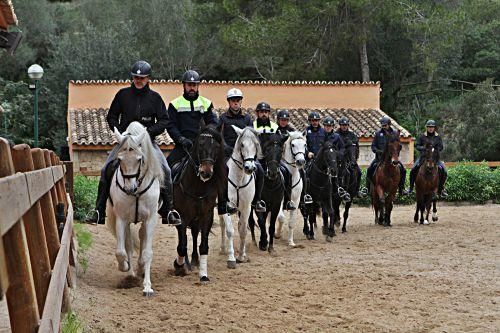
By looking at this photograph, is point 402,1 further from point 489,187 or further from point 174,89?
point 489,187

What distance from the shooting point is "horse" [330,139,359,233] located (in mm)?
17422

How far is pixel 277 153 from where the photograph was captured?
13234 mm

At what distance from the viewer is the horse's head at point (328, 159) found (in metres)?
16.0

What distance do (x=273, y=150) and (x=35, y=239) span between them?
897cm

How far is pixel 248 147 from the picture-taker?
37.4ft

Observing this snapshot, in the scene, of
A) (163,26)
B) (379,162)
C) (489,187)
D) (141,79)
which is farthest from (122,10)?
(141,79)

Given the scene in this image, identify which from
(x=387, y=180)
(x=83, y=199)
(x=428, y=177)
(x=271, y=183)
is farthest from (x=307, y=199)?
(x=83, y=199)

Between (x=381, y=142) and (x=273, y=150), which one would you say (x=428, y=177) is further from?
(x=273, y=150)

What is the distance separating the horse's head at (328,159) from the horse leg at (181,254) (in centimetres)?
545

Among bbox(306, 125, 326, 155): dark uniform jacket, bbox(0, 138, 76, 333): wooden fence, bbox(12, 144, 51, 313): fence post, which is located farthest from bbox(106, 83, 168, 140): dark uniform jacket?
bbox(306, 125, 326, 155): dark uniform jacket

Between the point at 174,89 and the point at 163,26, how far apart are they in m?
18.3

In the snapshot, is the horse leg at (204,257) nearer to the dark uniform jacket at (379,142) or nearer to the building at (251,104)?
the dark uniform jacket at (379,142)

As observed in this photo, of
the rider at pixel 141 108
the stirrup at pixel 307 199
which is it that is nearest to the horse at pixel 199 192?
the rider at pixel 141 108

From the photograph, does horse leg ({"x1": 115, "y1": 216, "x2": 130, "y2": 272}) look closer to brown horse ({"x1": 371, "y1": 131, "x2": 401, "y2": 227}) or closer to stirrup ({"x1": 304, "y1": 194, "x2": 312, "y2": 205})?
stirrup ({"x1": 304, "y1": 194, "x2": 312, "y2": 205})
